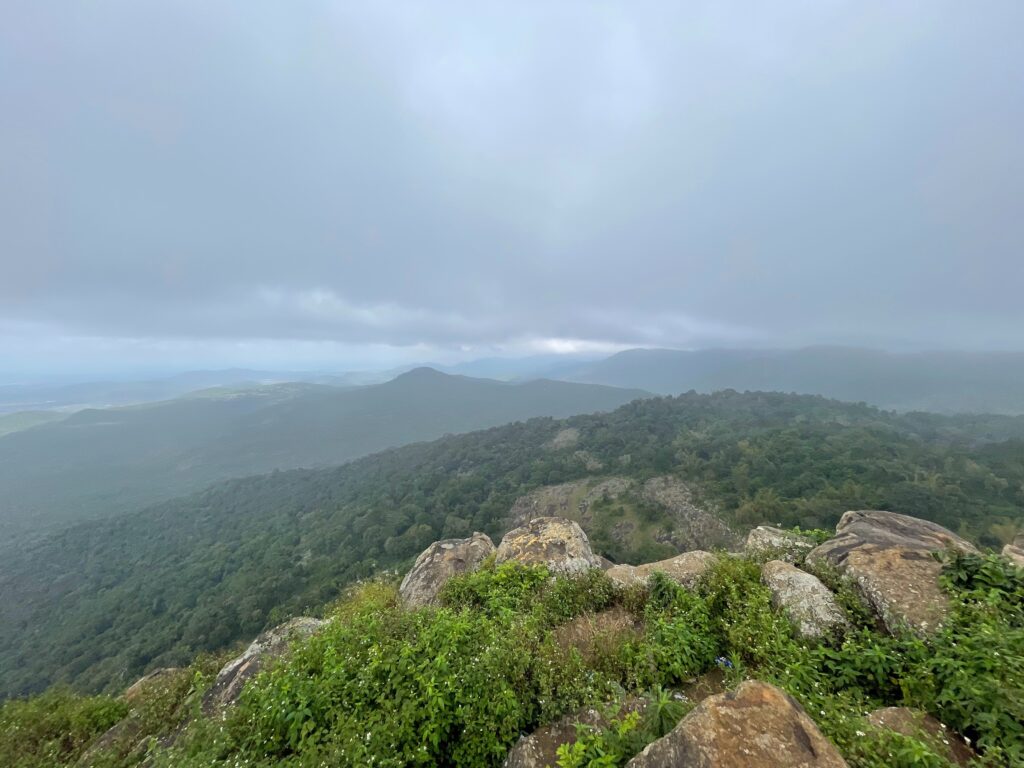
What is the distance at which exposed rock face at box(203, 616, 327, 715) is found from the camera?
7.07 m

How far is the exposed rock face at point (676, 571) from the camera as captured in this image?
891 centimetres

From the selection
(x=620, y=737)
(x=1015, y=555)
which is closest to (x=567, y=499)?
(x=1015, y=555)

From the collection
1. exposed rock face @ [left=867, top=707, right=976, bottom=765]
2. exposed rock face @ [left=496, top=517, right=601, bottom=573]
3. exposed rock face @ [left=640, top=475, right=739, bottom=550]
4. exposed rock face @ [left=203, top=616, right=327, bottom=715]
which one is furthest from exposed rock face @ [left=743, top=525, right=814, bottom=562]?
exposed rock face @ [left=640, top=475, right=739, bottom=550]

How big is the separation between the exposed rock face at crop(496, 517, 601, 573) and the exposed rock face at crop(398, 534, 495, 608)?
1294mm

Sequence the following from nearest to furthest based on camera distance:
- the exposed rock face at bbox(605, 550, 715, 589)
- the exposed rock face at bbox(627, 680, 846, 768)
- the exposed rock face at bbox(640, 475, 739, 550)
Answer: the exposed rock face at bbox(627, 680, 846, 768) → the exposed rock face at bbox(605, 550, 715, 589) → the exposed rock face at bbox(640, 475, 739, 550)

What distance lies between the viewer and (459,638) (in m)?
6.66

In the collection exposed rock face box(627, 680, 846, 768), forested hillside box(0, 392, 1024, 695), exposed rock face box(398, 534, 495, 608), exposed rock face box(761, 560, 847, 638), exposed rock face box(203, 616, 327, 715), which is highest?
exposed rock face box(627, 680, 846, 768)

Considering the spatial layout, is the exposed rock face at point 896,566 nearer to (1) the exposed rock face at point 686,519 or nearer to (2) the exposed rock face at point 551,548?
(2) the exposed rock face at point 551,548

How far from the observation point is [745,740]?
3.68 m

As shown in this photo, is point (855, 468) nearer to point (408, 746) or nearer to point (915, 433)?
point (408, 746)

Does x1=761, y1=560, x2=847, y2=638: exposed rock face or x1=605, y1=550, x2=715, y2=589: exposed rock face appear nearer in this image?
x1=761, y1=560, x2=847, y2=638: exposed rock face

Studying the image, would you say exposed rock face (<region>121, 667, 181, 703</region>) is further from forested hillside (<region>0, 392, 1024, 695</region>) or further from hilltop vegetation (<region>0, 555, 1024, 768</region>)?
forested hillside (<region>0, 392, 1024, 695</region>)

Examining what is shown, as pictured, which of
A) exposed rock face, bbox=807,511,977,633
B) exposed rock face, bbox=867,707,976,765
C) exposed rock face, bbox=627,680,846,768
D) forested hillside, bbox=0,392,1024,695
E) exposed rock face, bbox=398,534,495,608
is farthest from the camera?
forested hillside, bbox=0,392,1024,695

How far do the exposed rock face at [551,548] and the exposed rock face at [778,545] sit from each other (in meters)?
4.34
